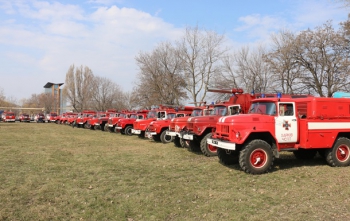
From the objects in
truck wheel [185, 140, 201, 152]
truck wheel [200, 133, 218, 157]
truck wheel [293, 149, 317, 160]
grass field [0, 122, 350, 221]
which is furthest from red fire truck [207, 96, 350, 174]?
truck wheel [185, 140, 201, 152]

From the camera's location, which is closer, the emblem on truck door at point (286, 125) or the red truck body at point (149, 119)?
the emblem on truck door at point (286, 125)

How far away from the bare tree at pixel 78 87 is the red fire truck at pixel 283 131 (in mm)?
53993

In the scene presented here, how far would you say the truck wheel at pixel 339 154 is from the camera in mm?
9117

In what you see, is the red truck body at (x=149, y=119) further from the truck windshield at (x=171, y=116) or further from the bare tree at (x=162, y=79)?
the bare tree at (x=162, y=79)

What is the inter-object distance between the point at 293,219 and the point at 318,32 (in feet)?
80.0

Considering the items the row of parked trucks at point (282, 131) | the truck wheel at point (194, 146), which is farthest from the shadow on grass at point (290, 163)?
the truck wheel at point (194, 146)

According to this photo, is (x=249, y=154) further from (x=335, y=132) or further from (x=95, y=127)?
(x=95, y=127)

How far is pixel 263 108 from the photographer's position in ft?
29.3

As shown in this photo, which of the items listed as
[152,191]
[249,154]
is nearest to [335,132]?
[249,154]

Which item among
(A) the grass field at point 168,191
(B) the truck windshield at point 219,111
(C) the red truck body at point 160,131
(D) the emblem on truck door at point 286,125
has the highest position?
(B) the truck windshield at point 219,111

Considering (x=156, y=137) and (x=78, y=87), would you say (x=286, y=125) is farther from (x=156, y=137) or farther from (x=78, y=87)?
(x=78, y=87)

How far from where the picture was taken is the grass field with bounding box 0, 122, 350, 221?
5.32m

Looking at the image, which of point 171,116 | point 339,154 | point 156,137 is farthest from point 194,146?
point 339,154

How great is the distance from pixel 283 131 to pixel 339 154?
2289 millimetres
